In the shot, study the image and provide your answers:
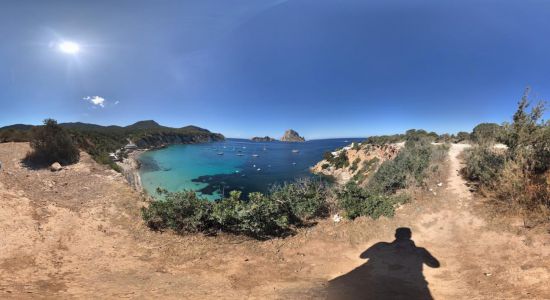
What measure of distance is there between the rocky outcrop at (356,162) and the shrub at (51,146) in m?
31.5

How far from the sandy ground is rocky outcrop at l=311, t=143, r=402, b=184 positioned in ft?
78.7

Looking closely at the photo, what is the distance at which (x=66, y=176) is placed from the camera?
17422 mm

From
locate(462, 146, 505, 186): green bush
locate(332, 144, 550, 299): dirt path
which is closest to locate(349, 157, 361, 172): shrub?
locate(462, 146, 505, 186): green bush

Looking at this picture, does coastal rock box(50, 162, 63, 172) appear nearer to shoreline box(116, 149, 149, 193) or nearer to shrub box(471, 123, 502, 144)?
shoreline box(116, 149, 149, 193)

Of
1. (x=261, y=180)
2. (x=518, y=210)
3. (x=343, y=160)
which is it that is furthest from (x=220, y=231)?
(x=343, y=160)

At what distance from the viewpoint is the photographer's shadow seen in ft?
19.2

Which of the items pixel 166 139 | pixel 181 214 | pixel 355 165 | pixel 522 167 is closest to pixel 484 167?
pixel 522 167

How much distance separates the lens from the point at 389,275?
6895mm

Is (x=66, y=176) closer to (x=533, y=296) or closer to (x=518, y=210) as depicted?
(x=533, y=296)

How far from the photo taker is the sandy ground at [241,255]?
5965 millimetres

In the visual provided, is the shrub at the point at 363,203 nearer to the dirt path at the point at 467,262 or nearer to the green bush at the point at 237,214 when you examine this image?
the dirt path at the point at 467,262

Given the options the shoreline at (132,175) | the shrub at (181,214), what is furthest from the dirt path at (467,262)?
the shoreline at (132,175)

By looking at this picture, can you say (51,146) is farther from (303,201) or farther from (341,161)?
(341,161)

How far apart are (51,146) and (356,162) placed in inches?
1556
